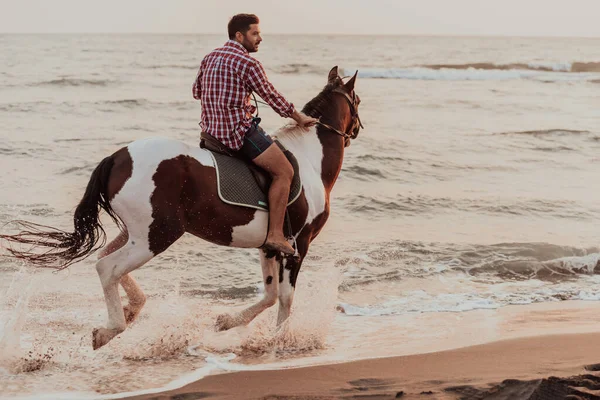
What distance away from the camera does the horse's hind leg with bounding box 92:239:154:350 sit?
18.5ft

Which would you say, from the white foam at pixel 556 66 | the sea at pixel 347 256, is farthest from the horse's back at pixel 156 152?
the white foam at pixel 556 66

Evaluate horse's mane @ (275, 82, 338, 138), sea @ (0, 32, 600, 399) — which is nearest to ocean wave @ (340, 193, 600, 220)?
sea @ (0, 32, 600, 399)

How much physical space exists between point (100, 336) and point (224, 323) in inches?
43.2

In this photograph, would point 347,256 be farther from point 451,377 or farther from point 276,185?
point 451,377

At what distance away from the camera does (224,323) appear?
6410 millimetres

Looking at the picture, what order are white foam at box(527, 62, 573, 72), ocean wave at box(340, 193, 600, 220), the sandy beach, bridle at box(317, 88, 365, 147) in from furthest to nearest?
white foam at box(527, 62, 573, 72) → ocean wave at box(340, 193, 600, 220) → bridle at box(317, 88, 365, 147) → the sandy beach

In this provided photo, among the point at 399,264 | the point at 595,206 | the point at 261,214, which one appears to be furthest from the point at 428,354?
the point at 595,206

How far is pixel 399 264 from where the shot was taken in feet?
30.9

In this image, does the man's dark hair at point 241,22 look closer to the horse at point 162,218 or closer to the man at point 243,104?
the man at point 243,104

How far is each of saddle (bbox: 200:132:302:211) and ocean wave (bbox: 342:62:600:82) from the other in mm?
36865

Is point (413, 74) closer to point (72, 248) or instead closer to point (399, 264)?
point (399, 264)

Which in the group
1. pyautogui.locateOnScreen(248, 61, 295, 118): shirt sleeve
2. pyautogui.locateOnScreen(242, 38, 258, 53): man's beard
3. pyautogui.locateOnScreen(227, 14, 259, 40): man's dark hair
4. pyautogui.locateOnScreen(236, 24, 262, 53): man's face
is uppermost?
pyautogui.locateOnScreen(227, 14, 259, 40): man's dark hair

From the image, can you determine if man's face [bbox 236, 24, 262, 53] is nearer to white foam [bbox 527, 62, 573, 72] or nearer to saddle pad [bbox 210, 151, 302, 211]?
saddle pad [bbox 210, 151, 302, 211]

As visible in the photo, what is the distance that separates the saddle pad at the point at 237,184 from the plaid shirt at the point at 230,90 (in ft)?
0.42
